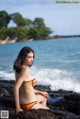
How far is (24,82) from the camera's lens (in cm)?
496

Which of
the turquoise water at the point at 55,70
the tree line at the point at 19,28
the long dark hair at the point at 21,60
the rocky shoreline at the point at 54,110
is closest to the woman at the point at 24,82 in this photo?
the long dark hair at the point at 21,60

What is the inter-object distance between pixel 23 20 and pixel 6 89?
68101 millimetres

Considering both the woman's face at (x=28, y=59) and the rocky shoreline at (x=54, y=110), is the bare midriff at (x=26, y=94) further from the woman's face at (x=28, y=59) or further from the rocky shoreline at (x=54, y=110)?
A: the woman's face at (x=28, y=59)

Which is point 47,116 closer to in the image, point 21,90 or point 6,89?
point 21,90

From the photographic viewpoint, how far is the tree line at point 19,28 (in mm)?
70325

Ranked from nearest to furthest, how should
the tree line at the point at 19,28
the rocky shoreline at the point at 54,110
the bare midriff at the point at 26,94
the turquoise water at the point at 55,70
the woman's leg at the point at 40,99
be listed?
the rocky shoreline at the point at 54,110, the bare midriff at the point at 26,94, the woman's leg at the point at 40,99, the turquoise water at the point at 55,70, the tree line at the point at 19,28

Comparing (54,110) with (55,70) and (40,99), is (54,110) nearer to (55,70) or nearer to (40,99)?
(40,99)

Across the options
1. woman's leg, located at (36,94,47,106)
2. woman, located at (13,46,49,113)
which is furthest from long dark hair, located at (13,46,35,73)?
woman's leg, located at (36,94,47,106)

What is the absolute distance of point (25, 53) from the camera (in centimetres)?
497

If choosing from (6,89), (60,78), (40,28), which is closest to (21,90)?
(6,89)

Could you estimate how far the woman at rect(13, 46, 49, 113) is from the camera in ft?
16.1

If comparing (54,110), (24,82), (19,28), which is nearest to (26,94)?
(24,82)

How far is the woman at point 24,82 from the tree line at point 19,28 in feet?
209

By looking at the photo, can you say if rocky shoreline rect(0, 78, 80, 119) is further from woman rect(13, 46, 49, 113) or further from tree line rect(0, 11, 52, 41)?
tree line rect(0, 11, 52, 41)
